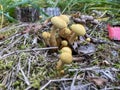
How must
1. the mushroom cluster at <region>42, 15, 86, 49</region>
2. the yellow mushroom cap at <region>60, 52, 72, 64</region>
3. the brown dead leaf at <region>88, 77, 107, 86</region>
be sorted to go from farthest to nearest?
the mushroom cluster at <region>42, 15, 86, 49</region> → the brown dead leaf at <region>88, 77, 107, 86</region> → the yellow mushroom cap at <region>60, 52, 72, 64</region>

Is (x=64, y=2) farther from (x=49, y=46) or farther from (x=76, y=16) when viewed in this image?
(x=49, y=46)

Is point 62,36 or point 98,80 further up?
point 62,36

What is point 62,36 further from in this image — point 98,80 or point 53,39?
point 98,80

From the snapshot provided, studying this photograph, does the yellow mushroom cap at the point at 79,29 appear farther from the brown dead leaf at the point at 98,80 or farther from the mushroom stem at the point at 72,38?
the brown dead leaf at the point at 98,80

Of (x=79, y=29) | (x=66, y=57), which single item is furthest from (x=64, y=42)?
(x=66, y=57)

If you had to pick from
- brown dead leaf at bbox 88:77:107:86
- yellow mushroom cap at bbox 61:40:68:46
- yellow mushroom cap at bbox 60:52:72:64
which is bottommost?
brown dead leaf at bbox 88:77:107:86

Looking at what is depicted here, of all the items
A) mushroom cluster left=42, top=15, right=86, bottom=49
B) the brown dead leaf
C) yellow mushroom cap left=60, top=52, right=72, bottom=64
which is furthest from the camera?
mushroom cluster left=42, top=15, right=86, bottom=49

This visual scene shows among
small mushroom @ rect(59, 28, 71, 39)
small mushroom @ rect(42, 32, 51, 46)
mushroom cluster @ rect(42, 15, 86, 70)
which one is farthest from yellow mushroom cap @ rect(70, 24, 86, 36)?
small mushroom @ rect(42, 32, 51, 46)

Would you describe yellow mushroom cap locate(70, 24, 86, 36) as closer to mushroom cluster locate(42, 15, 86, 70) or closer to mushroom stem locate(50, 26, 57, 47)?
mushroom cluster locate(42, 15, 86, 70)

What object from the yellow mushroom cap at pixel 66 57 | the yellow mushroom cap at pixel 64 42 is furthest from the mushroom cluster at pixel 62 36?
the yellow mushroom cap at pixel 66 57

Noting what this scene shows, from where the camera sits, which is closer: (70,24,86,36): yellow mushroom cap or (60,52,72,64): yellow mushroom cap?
(60,52,72,64): yellow mushroom cap

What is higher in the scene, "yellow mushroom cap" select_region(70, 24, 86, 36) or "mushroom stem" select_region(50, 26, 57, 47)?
"yellow mushroom cap" select_region(70, 24, 86, 36)
